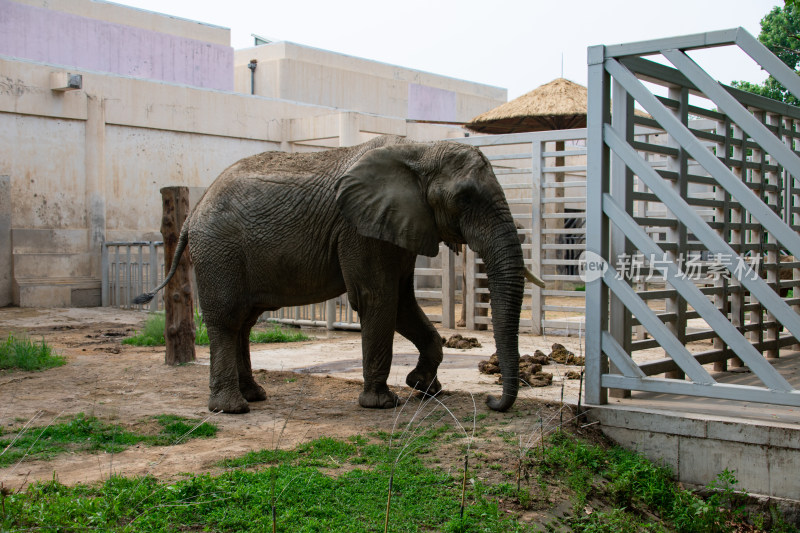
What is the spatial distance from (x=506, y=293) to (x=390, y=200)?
3.86 feet

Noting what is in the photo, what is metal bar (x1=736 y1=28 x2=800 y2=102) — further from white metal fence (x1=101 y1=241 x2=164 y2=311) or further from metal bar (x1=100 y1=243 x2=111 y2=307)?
metal bar (x1=100 y1=243 x2=111 y2=307)

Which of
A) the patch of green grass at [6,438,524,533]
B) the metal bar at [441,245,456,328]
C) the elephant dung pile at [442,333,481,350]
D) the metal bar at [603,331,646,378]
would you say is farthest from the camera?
the metal bar at [441,245,456,328]

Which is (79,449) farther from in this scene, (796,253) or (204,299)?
(796,253)

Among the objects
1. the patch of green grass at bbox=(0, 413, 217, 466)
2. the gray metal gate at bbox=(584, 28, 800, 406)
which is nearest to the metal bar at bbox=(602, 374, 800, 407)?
the gray metal gate at bbox=(584, 28, 800, 406)

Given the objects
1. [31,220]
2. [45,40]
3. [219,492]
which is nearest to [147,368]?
[219,492]

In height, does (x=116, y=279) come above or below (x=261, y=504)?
above

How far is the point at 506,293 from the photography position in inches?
237

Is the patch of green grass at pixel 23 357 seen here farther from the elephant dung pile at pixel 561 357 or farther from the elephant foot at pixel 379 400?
the elephant dung pile at pixel 561 357

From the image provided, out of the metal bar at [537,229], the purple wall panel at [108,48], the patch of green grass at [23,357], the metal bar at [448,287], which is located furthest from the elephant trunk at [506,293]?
the purple wall panel at [108,48]

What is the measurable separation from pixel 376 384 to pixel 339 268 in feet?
3.41

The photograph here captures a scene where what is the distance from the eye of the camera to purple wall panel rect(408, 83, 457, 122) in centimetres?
2752

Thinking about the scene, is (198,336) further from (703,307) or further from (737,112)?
(737,112)

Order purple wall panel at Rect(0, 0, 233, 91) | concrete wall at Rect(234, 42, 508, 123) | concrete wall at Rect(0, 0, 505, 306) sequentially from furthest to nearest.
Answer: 1. concrete wall at Rect(234, 42, 508, 123)
2. purple wall panel at Rect(0, 0, 233, 91)
3. concrete wall at Rect(0, 0, 505, 306)

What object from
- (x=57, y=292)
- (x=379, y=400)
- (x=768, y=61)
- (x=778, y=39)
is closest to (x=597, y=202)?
(x=768, y=61)
